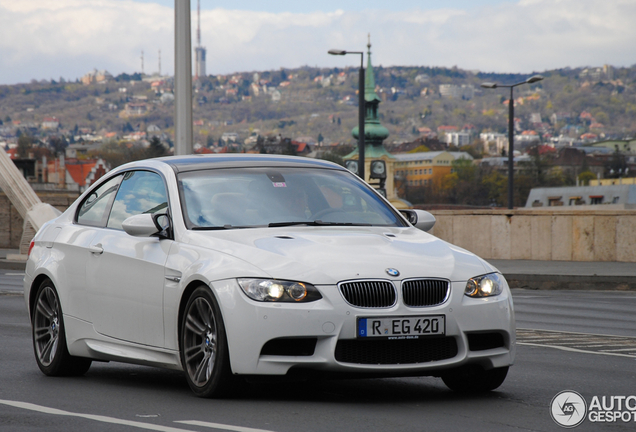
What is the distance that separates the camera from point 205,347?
5.77 m

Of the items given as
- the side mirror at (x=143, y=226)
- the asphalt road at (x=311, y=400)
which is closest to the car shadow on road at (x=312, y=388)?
the asphalt road at (x=311, y=400)

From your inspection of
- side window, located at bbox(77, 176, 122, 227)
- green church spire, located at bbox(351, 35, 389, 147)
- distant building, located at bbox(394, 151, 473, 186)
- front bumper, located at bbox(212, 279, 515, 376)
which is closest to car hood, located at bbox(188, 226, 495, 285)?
front bumper, located at bbox(212, 279, 515, 376)

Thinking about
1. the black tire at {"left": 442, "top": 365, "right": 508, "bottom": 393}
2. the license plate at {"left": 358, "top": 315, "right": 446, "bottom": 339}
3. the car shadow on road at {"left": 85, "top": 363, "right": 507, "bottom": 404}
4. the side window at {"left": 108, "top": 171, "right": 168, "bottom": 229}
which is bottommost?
the car shadow on road at {"left": 85, "top": 363, "right": 507, "bottom": 404}

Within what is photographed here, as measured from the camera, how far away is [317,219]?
643 cm

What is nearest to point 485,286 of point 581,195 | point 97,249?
point 97,249

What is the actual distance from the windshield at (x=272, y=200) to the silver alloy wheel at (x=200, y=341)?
63cm

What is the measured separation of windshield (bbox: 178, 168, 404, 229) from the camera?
6.35 m

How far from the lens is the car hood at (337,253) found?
17.9 feet

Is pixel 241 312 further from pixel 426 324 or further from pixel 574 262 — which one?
pixel 574 262

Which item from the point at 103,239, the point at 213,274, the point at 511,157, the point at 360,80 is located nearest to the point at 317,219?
the point at 213,274

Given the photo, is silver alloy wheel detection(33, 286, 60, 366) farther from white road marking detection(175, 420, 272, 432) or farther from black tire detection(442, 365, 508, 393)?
black tire detection(442, 365, 508, 393)

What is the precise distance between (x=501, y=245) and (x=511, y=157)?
530 inches

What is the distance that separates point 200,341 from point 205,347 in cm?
7

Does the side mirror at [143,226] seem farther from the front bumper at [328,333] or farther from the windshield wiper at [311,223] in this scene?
the front bumper at [328,333]
